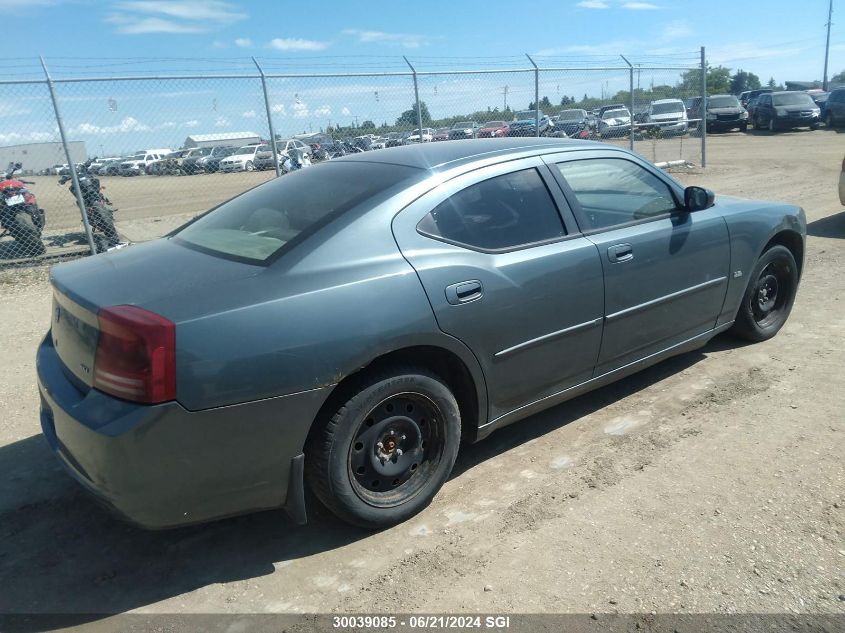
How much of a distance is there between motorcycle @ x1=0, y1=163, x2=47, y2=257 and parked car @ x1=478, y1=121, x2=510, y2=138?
24.8ft

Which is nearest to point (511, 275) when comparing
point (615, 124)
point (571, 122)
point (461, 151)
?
point (461, 151)

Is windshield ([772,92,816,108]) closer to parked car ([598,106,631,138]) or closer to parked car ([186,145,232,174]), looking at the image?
parked car ([598,106,631,138])

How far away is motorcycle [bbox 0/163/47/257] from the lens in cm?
900

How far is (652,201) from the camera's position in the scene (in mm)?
4082

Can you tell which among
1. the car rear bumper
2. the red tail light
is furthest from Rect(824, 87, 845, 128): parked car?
the red tail light

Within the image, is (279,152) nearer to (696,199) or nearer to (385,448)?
(696,199)

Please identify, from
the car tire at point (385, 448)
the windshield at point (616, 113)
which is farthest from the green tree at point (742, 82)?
the car tire at point (385, 448)

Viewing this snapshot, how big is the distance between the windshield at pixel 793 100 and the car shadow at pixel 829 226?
72.3ft

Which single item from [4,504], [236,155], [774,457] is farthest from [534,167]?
[236,155]

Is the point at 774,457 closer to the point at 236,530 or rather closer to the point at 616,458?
the point at 616,458

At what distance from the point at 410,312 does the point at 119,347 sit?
1.12 meters

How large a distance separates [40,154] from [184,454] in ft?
26.3

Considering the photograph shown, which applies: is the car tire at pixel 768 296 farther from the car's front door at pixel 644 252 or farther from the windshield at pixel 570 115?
the windshield at pixel 570 115

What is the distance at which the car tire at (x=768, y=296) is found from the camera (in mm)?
4685
